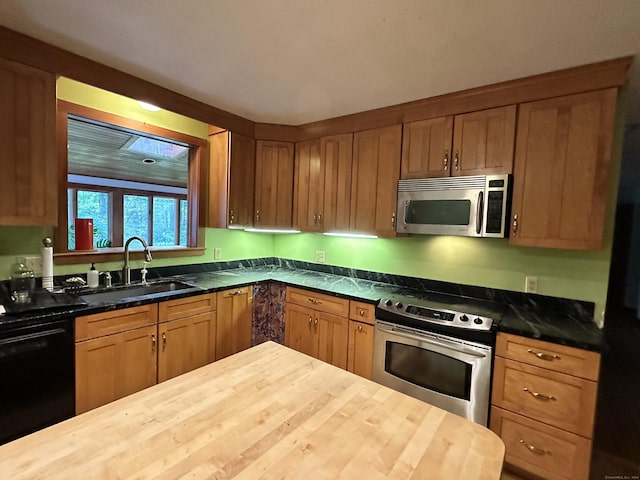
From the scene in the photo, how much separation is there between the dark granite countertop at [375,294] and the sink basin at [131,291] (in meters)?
0.10

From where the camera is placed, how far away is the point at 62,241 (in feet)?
7.37

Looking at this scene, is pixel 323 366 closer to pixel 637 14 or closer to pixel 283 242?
pixel 637 14

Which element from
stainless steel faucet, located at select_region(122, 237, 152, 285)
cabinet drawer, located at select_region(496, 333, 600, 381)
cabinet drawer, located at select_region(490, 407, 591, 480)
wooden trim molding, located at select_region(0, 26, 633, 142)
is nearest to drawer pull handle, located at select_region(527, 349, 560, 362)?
cabinet drawer, located at select_region(496, 333, 600, 381)

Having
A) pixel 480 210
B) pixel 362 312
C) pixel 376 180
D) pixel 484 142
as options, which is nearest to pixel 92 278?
pixel 362 312

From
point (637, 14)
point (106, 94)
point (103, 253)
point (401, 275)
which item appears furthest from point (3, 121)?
point (637, 14)

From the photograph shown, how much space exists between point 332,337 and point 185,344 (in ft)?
3.82

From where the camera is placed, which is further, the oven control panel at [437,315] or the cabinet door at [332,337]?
the cabinet door at [332,337]

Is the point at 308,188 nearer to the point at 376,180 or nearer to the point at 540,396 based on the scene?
the point at 376,180

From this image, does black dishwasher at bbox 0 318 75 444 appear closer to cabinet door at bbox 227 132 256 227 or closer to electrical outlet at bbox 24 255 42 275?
electrical outlet at bbox 24 255 42 275

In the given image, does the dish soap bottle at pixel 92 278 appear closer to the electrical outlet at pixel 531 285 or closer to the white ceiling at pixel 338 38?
the white ceiling at pixel 338 38

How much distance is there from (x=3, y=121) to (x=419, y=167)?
8.57 feet

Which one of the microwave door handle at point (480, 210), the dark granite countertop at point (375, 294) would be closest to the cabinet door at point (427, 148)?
the microwave door handle at point (480, 210)

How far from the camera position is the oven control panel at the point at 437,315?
1.91m

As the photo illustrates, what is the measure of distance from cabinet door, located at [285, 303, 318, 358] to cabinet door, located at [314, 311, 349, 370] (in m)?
0.05
